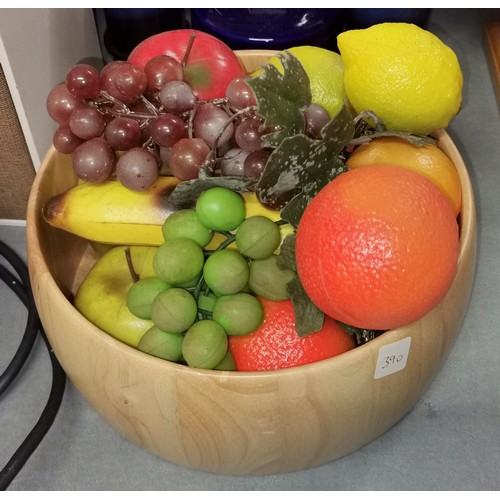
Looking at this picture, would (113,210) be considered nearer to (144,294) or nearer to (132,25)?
(144,294)

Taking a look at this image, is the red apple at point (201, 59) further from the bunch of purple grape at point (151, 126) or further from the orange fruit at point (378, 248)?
the orange fruit at point (378, 248)

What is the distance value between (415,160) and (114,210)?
22 centimetres

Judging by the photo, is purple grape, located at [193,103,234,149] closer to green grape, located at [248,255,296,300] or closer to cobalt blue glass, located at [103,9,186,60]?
green grape, located at [248,255,296,300]

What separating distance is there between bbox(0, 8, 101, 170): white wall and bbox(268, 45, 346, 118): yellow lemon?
239 mm

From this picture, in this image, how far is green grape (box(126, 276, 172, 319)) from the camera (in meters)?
0.46

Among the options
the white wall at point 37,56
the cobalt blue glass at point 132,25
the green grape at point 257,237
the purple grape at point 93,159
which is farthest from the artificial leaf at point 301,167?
the cobalt blue glass at point 132,25

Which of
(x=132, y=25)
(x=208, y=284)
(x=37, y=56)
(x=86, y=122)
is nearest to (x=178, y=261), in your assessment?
(x=208, y=284)

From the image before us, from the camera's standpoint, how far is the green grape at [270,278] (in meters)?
0.46

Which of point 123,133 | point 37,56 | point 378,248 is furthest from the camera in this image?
point 37,56

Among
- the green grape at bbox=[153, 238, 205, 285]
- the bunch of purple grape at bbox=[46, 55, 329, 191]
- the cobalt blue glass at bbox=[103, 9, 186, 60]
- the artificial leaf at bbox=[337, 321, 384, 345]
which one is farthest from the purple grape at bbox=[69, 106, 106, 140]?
the cobalt blue glass at bbox=[103, 9, 186, 60]

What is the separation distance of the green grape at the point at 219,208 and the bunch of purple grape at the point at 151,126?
0.02 m

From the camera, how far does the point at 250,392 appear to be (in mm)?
419
